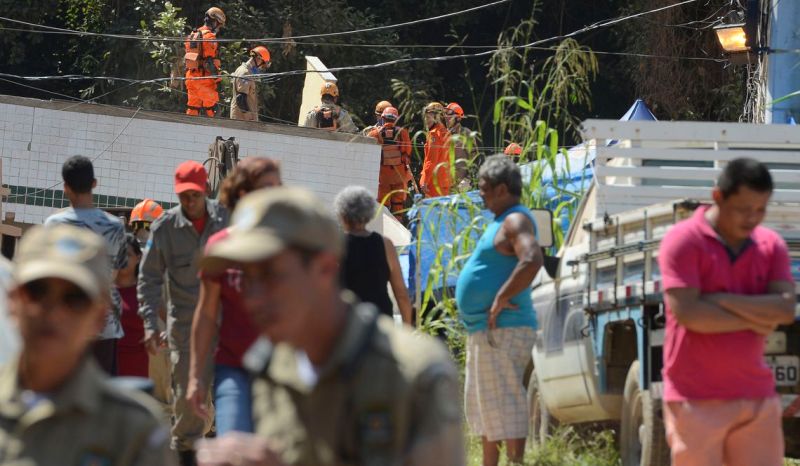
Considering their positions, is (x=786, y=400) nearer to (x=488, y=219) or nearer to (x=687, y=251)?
(x=687, y=251)

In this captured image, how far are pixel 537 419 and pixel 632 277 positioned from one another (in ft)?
7.84

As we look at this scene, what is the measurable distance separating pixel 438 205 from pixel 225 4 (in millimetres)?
19138

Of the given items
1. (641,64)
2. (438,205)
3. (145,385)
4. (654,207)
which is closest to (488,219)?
(438,205)

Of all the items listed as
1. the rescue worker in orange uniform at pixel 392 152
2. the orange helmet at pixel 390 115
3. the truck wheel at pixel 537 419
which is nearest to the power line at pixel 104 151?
the rescue worker in orange uniform at pixel 392 152

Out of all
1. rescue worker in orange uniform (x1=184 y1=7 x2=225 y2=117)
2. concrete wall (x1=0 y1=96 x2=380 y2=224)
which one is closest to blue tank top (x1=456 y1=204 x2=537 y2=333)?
concrete wall (x1=0 y1=96 x2=380 y2=224)

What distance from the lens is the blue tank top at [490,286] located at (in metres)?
8.66

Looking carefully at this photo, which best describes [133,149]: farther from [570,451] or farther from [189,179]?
[189,179]

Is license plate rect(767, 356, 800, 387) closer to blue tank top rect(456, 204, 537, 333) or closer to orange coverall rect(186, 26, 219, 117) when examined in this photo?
blue tank top rect(456, 204, 537, 333)

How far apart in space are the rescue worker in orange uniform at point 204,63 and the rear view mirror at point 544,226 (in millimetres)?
13037

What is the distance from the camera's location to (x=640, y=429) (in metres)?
8.72

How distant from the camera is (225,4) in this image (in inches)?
1203

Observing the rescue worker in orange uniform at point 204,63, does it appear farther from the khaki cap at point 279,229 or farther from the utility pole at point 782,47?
the khaki cap at point 279,229

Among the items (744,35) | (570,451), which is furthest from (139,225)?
(744,35)

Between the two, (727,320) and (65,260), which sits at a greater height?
(727,320)
